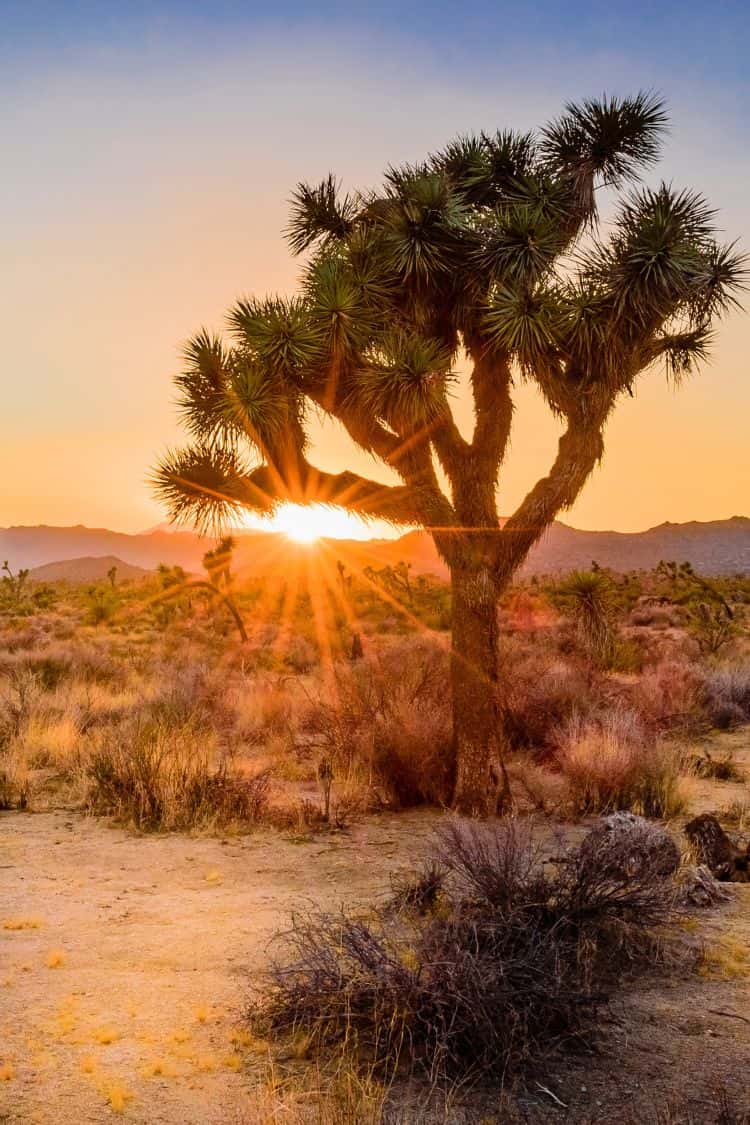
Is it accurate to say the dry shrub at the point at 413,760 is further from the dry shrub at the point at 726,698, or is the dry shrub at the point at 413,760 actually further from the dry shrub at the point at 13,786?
the dry shrub at the point at 726,698

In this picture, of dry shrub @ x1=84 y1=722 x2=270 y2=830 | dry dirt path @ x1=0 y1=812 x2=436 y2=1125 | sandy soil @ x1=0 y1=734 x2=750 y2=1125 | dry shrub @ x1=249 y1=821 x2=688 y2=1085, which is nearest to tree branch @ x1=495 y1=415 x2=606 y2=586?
dry dirt path @ x1=0 y1=812 x2=436 y2=1125

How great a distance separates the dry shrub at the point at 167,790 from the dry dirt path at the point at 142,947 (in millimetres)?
325

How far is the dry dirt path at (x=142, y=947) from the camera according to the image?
408cm

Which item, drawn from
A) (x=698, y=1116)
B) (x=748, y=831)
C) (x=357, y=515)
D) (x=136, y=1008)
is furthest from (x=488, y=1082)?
(x=357, y=515)

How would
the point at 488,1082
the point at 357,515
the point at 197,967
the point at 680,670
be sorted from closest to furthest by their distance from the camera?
the point at 488,1082 < the point at 197,967 < the point at 357,515 < the point at 680,670

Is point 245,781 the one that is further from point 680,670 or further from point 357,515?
point 680,670

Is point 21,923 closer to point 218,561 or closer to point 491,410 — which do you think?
point 491,410

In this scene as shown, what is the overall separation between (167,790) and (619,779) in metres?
4.22

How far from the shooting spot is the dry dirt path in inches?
161

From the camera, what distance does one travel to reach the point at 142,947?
229 inches

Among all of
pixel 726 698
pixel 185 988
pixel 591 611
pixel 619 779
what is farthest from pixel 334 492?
pixel 591 611

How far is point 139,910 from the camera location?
21.5ft

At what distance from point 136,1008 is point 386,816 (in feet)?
15.8

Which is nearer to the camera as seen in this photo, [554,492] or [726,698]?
[554,492]
